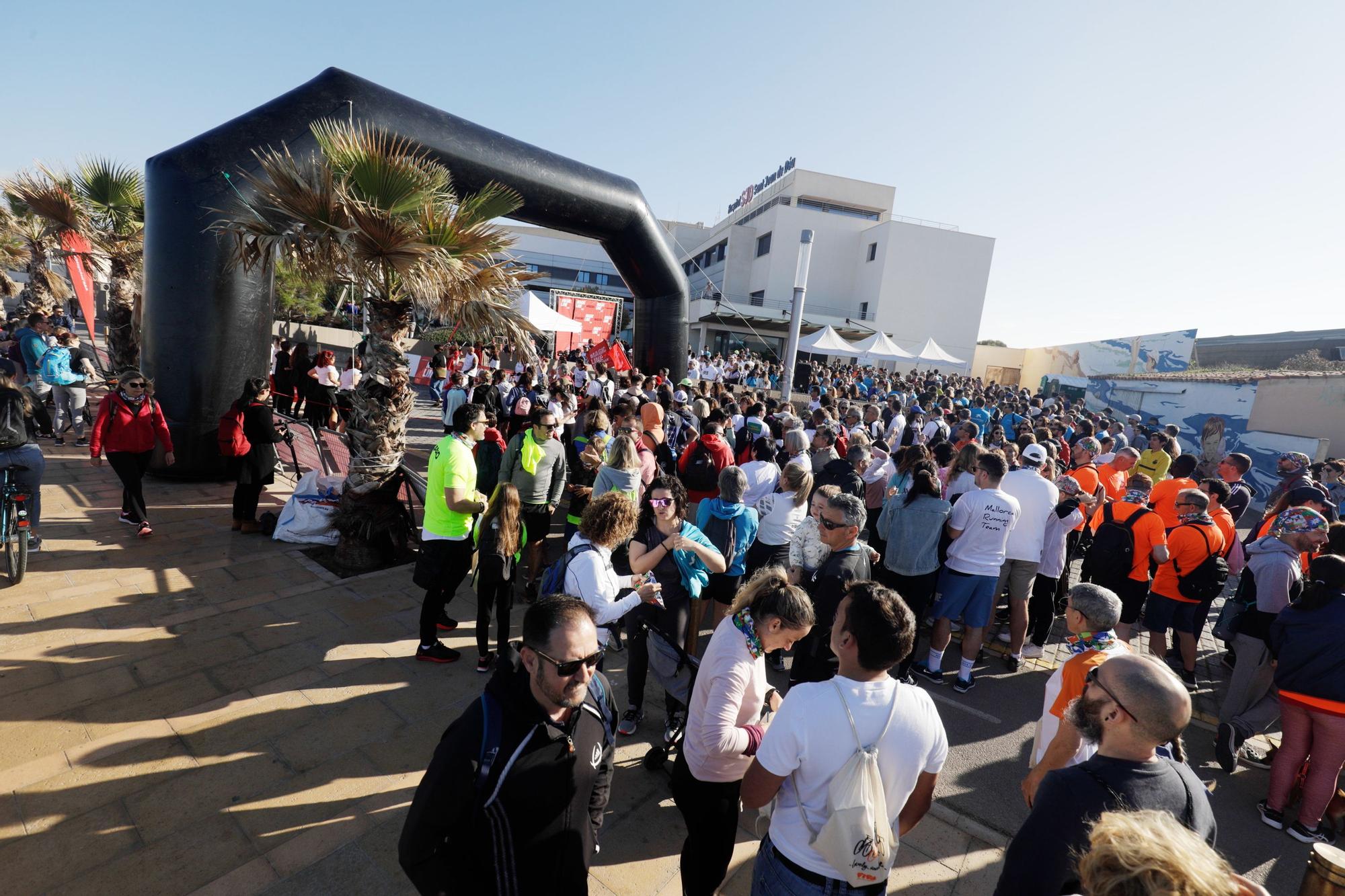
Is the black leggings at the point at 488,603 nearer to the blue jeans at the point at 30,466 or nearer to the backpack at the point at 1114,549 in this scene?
the blue jeans at the point at 30,466

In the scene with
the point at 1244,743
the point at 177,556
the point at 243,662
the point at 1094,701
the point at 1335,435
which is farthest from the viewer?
the point at 1335,435

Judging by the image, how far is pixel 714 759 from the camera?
232 centimetres

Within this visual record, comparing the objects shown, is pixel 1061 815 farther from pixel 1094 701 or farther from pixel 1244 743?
pixel 1244 743

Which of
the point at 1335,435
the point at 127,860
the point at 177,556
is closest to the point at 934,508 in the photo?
the point at 127,860

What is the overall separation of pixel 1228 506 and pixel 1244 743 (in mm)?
3460

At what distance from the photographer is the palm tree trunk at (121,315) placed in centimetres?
951

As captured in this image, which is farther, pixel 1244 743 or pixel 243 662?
pixel 1244 743

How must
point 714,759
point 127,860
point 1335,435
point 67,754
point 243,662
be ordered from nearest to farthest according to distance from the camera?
point 714,759
point 127,860
point 67,754
point 243,662
point 1335,435

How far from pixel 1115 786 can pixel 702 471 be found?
450 cm

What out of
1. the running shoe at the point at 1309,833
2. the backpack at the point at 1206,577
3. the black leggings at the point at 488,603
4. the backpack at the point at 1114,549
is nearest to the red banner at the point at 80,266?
the black leggings at the point at 488,603

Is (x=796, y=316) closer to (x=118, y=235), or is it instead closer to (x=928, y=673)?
(x=928, y=673)

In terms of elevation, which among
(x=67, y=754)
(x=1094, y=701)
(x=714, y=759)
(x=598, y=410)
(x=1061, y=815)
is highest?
(x=598, y=410)

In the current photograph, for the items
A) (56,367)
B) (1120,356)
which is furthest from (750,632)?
(1120,356)

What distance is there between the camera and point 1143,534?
16.1 ft
